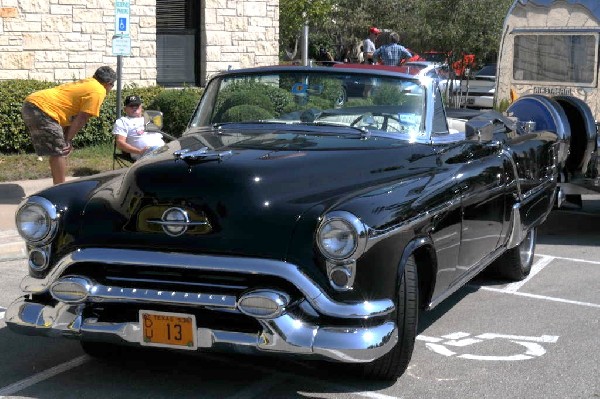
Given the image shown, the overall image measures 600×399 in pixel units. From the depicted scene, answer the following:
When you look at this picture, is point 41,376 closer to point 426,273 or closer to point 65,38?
point 426,273

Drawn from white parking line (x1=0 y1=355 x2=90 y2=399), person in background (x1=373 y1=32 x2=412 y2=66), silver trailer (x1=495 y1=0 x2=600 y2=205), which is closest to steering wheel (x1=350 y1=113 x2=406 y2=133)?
white parking line (x1=0 y1=355 x2=90 y2=399)

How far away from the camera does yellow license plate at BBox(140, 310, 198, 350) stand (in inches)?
188

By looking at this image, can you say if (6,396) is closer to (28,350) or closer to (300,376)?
(28,350)

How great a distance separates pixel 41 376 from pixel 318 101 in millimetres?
2521

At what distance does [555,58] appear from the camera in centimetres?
1172

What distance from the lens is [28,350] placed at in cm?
601

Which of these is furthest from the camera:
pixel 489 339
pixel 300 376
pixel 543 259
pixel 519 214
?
pixel 543 259

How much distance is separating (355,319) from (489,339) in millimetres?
1978

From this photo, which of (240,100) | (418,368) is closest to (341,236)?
(418,368)

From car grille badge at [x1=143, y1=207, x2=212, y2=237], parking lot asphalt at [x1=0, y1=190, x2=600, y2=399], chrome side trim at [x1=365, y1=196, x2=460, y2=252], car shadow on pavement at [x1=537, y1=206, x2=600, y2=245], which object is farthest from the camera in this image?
car shadow on pavement at [x1=537, y1=206, x2=600, y2=245]

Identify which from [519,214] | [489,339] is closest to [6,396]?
[489,339]

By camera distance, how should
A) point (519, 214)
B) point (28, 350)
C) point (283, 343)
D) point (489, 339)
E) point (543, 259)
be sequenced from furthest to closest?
point (543, 259) < point (519, 214) < point (489, 339) < point (28, 350) < point (283, 343)

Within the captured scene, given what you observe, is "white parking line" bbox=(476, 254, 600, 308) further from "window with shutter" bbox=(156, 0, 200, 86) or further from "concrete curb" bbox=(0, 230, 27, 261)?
"window with shutter" bbox=(156, 0, 200, 86)

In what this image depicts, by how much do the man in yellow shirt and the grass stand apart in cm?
123
